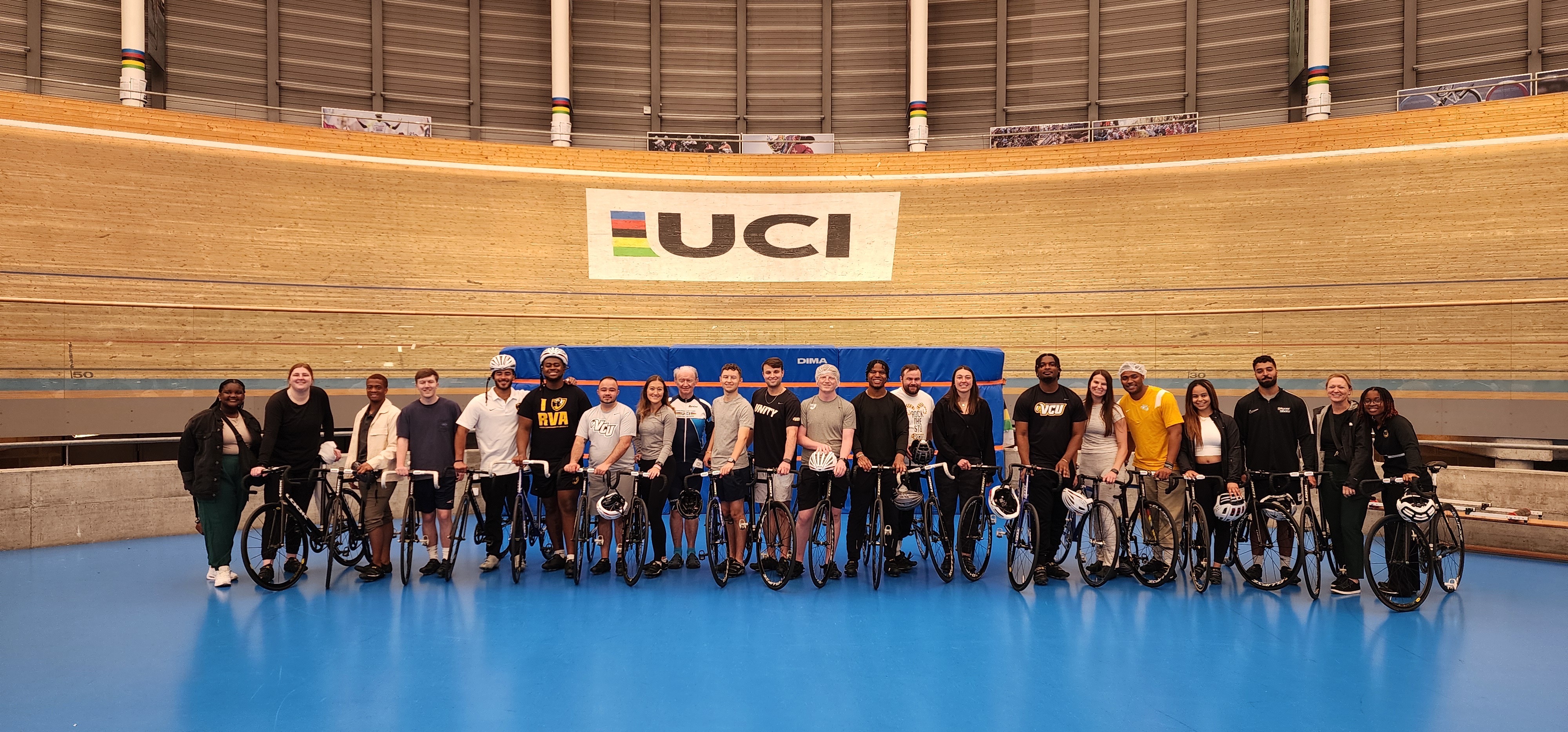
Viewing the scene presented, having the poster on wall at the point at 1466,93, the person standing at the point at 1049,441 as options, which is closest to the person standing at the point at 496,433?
the person standing at the point at 1049,441

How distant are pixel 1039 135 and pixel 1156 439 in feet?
49.6

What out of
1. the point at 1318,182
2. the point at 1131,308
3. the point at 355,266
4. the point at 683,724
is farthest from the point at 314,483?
the point at 1318,182

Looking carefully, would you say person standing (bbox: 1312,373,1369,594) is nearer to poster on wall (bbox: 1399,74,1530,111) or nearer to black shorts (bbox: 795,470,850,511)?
black shorts (bbox: 795,470,850,511)

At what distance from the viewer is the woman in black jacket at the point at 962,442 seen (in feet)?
22.3

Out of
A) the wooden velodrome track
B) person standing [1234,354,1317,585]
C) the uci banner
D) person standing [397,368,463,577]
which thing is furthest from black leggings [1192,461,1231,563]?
the uci banner

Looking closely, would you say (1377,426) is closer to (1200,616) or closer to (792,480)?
(1200,616)

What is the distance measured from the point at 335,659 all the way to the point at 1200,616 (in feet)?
17.9

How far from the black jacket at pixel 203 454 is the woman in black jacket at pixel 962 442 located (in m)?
5.50

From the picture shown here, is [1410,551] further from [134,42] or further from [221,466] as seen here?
[134,42]

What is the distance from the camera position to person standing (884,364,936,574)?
22.6 feet

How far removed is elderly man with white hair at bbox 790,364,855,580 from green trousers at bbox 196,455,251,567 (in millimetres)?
4341

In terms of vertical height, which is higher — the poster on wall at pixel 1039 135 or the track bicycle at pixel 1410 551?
the poster on wall at pixel 1039 135

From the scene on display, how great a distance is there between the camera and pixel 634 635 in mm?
5418

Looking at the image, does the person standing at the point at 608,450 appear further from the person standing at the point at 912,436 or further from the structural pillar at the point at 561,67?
the structural pillar at the point at 561,67
